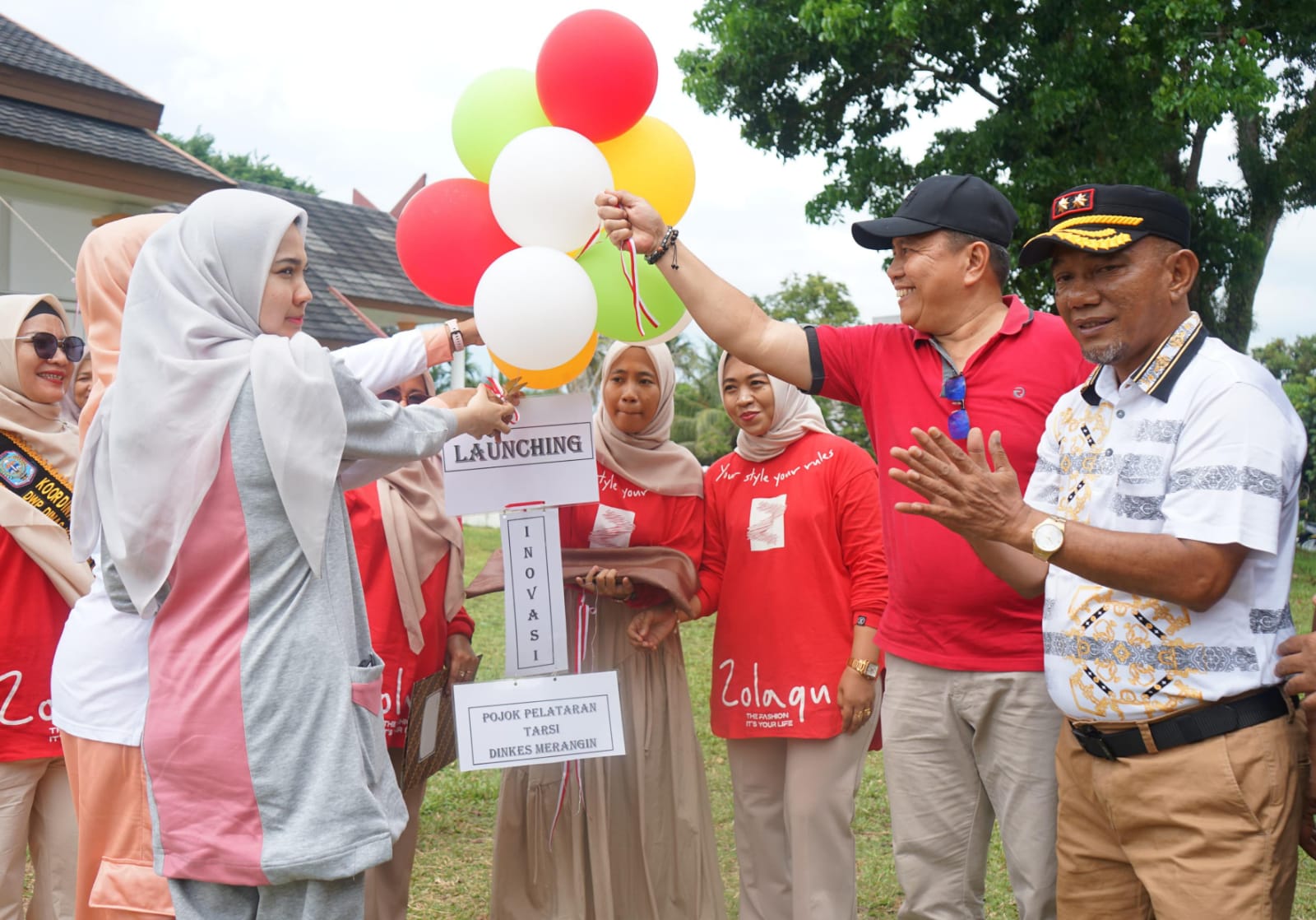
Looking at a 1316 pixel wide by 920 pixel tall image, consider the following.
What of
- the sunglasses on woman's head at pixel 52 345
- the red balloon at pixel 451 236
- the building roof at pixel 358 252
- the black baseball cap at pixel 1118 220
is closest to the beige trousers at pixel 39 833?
the sunglasses on woman's head at pixel 52 345

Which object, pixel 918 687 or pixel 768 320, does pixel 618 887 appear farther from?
pixel 768 320

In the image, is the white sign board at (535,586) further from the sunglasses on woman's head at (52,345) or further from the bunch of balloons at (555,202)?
the sunglasses on woman's head at (52,345)

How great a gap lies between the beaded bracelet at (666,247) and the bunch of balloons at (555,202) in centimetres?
14

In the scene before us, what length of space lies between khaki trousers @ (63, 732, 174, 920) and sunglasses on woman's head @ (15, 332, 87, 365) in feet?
4.77

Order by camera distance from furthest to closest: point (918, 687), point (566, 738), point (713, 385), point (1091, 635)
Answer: point (713, 385)
point (566, 738)
point (918, 687)
point (1091, 635)

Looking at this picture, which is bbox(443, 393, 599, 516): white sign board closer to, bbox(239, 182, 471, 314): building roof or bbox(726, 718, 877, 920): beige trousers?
bbox(726, 718, 877, 920): beige trousers

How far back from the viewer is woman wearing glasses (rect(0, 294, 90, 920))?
10.5 feet

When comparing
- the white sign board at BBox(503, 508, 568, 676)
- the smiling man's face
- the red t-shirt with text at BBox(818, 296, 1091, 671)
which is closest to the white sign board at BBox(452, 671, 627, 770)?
the white sign board at BBox(503, 508, 568, 676)

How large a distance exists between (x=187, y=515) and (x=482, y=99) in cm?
167

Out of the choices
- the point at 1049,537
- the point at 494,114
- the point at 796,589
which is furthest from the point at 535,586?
the point at 1049,537

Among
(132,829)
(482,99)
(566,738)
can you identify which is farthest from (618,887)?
(482,99)

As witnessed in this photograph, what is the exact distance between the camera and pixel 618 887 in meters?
3.76

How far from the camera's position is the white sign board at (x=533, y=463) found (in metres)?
3.29

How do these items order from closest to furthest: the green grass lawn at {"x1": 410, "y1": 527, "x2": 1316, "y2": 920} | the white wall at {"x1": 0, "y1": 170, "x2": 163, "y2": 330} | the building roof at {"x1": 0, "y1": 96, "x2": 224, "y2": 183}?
1. the green grass lawn at {"x1": 410, "y1": 527, "x2": 1316, "y2": 920}
2. the building roof at {"x1": 0, "y1": 96, "x2": 224, "y2": 183}
3. the white wall at {"x1": 0, "y1": 170, "x2": 163, "y2": 330}
